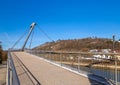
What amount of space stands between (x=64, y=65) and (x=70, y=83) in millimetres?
8627

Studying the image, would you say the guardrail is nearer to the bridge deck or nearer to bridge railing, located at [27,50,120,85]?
the bridge deck

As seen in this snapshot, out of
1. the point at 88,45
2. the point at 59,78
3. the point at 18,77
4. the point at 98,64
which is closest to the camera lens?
the point at 18,77

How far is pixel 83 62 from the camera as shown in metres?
17.2

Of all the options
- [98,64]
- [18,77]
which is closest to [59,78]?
[98,64]

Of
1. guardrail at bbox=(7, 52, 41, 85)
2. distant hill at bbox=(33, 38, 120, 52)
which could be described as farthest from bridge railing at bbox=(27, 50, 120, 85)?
distant hill at bbox=(33, 38, 120, 52)

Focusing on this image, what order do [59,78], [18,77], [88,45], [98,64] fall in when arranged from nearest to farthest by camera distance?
[18,77] → [98,64] → [59,78] → [88,45]

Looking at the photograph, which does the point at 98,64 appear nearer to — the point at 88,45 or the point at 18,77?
the point at 18,77

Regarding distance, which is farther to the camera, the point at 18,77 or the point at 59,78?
the point at 59,78

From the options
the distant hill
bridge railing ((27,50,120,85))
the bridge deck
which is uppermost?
the distant hill

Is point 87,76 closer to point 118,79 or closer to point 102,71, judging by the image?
point 102,71

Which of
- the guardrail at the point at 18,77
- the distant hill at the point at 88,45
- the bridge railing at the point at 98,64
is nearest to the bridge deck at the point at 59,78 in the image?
the guardrail at the point at 18,77

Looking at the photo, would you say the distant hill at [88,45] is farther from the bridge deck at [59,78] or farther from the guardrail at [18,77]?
the guardrail at [18,77]

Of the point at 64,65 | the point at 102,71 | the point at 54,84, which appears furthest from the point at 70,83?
the point at 64,65

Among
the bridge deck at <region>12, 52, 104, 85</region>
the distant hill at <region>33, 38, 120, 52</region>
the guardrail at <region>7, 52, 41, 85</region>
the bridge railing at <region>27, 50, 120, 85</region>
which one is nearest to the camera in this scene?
the guardrail at <region>7, 52, 41, 85</region>
